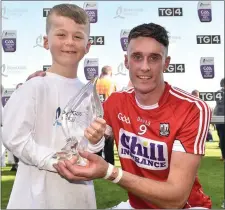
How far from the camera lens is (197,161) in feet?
5.86

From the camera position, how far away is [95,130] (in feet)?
4.80

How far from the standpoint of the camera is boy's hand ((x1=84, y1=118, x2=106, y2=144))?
4.78 feet

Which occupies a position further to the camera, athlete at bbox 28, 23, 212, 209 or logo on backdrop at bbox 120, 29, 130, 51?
logo on backdrop at bbox 120, 29, 130, 51

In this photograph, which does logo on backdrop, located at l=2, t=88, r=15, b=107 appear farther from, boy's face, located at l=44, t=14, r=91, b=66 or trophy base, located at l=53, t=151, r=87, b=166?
trophy base, located at l=53, t=151, r=87, b=166

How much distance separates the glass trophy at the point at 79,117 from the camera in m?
1.47

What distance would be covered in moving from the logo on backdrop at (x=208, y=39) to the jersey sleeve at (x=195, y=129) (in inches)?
327

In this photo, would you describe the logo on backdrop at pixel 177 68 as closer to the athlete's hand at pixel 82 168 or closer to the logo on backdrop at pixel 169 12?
the logo on backdrop at pixel 169 12

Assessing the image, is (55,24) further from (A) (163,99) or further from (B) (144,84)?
(A) (163,99)

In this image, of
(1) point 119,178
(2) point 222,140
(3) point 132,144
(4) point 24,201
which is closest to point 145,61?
(3) point 132,144

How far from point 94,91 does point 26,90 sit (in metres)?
0.26

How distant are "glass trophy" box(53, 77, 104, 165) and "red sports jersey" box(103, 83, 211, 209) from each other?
417 millimetres

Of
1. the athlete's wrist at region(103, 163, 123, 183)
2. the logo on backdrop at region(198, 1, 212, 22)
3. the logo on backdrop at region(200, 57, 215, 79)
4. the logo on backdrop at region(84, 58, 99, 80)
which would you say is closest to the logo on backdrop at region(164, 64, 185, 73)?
the logo on backdrop at region(200, 57, 215, 79)

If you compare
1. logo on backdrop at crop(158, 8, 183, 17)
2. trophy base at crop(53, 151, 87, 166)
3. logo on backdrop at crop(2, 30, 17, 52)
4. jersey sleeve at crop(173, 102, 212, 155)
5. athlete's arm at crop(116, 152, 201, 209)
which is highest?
logo on backdrop at crop(158, 8, 183, 17)

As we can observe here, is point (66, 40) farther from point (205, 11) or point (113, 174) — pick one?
point (205, 11)
